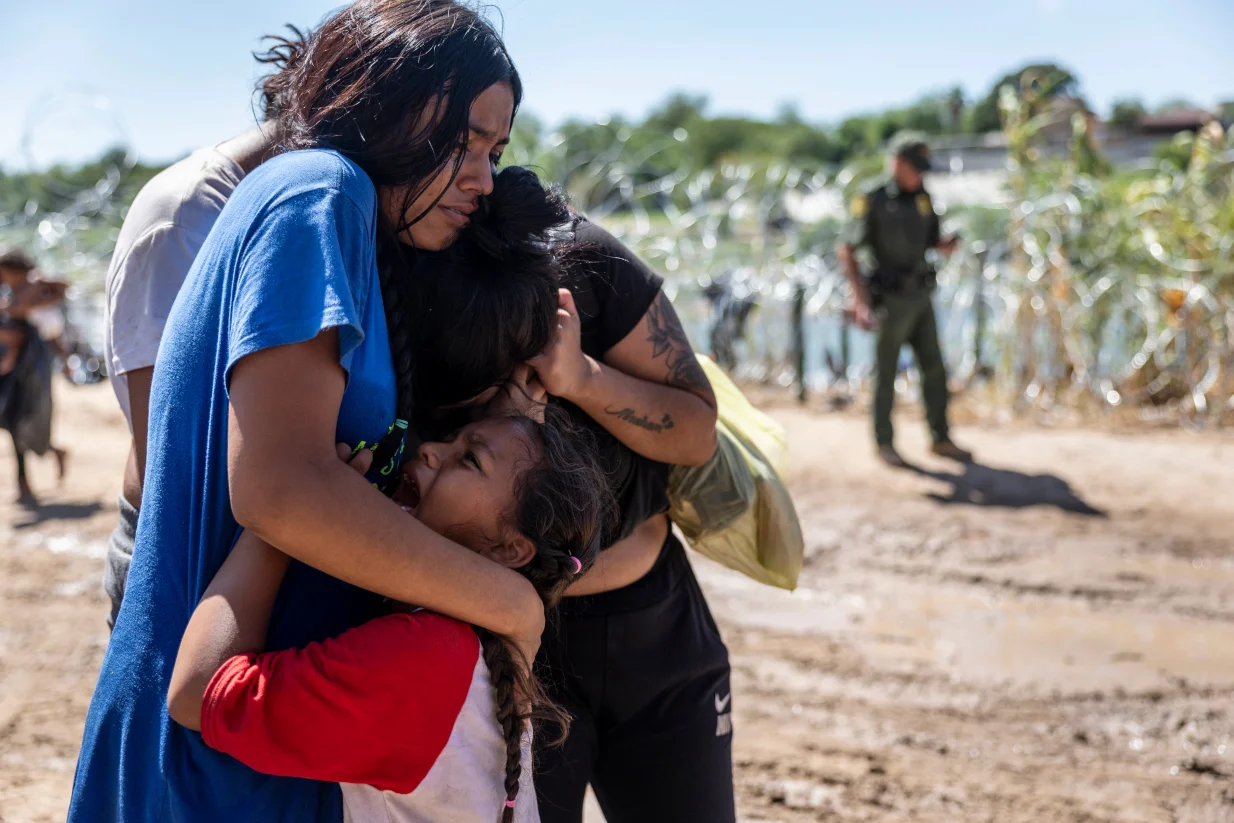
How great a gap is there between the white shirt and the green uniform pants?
20.2 ft

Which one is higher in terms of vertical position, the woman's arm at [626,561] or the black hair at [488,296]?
the black hair at [488,296]

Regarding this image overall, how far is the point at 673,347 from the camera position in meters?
1.80

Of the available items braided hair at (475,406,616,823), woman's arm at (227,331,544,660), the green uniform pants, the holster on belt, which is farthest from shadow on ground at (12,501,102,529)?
woman's arm at (227,331,544,660)

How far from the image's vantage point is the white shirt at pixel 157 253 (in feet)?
4.97

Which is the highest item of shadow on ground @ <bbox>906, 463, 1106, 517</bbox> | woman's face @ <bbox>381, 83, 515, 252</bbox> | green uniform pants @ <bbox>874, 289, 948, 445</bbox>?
woman's face @ <bbox>381, 83, 515, 252</bbox>

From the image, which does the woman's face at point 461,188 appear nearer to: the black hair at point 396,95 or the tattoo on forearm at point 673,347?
the black hair at point 396,95

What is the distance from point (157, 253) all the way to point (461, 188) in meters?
0.49

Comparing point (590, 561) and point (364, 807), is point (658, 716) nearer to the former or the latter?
point (590, 561)

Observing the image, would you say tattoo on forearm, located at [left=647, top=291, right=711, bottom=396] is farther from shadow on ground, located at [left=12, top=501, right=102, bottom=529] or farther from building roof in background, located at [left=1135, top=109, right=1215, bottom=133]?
building roof in background, located at [left=1135, top=109, right=1215, bottom=133]

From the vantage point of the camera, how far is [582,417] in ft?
5.59

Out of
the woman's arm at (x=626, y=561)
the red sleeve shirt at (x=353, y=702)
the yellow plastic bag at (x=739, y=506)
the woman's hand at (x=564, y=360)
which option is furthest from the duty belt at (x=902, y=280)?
the red sleeve shirt at (x=353, y=702)

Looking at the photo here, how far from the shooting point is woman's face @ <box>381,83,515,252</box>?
4.31 ft

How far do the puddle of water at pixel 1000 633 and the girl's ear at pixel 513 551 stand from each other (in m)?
3.48

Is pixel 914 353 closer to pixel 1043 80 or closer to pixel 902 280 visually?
pixel 902 280
